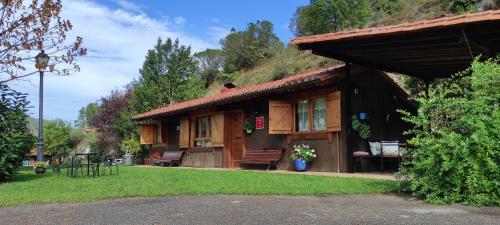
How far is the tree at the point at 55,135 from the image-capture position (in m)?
30.4

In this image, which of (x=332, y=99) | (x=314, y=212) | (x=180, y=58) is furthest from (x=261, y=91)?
(x=180, y=58)

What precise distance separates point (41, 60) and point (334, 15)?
2270 cm

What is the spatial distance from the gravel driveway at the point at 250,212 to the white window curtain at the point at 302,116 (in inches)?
239

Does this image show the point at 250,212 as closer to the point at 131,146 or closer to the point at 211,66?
the point at 131,146

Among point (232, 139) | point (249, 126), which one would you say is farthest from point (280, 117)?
point (232, 139)

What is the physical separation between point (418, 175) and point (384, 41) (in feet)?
11.4

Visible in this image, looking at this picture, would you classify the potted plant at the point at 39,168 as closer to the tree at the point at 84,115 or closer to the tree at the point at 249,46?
the tree at the point at 249,46

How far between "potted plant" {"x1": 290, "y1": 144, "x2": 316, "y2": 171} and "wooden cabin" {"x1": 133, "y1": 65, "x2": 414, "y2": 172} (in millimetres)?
154

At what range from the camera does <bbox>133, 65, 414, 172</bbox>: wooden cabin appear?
11.7m

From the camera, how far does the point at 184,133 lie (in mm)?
17984

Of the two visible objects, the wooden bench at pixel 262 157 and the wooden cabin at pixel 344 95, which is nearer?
the wooden cabin at pixel 344 95

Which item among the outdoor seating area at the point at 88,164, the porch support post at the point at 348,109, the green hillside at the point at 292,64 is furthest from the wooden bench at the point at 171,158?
the green hillside at the point at 292,64

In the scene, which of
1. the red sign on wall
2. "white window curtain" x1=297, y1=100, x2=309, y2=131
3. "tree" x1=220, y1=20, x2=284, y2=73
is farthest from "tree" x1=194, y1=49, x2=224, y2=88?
"white window curtain" x1=297, y1=100, x2=309, y2=131

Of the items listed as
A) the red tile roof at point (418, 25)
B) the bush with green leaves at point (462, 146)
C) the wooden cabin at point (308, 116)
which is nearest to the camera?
the bush with green leaves at point (462, 146)
